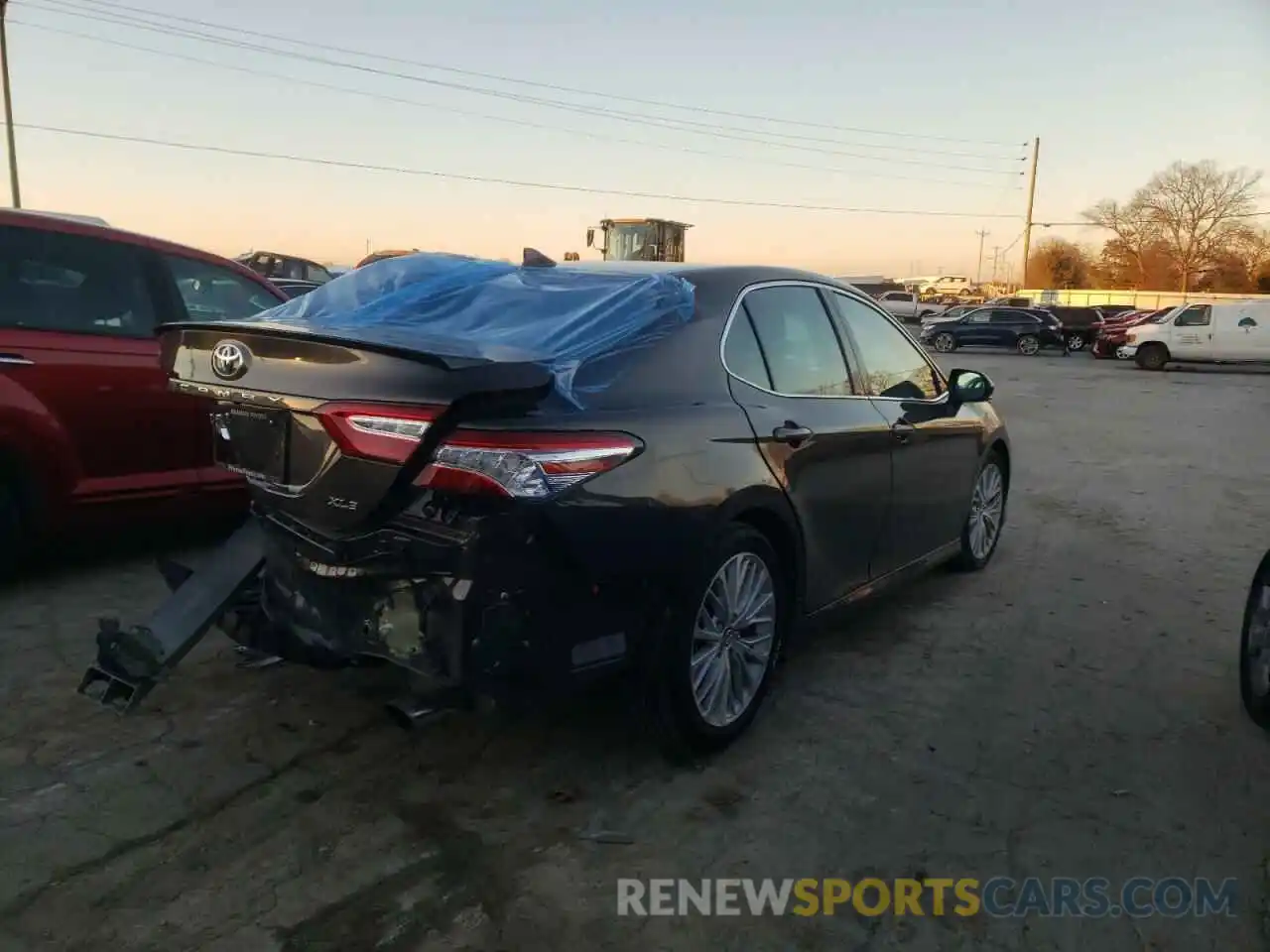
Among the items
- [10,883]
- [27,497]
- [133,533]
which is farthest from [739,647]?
[133,533]

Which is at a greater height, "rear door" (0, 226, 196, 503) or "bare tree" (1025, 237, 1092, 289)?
"bare tree" (1025, 237, 1092, 289)

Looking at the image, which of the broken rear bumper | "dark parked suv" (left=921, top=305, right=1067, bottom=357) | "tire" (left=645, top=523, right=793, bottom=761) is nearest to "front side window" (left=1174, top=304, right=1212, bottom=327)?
"dark parked suv" (left=921, top=305, right=1067, bottom=357)

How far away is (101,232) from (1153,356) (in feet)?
89.3

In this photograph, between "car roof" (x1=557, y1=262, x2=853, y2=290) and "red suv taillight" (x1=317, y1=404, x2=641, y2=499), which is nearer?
"red suv taillight" (x1=317, y1=404, x2=641, y2=499)

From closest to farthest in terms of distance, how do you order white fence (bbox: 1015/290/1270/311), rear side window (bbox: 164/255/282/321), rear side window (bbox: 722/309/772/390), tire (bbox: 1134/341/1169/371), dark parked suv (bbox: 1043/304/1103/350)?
rear side window (bbox: 722/309/772/390)
rear side window (bbox: 164/255/282/321)
tire (bbox: 1134/341/1169/371)
dark parked suv (bbox: 1043/304/1103/350)
white fence (bbox: 1015/290/1270/311)

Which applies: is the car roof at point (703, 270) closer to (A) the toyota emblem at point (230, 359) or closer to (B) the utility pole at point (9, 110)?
(A) the toyota emblem at point (230, 359)

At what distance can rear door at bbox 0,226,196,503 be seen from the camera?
15.0ft

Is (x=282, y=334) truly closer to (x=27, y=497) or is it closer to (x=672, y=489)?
(x=672, y=489)

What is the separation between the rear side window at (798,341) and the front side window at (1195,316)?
26.0 metres

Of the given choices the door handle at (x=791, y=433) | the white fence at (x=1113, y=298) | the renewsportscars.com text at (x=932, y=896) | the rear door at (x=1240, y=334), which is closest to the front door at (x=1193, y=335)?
the rear door at (x=1240, y=334)

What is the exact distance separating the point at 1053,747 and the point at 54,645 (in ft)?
13.1

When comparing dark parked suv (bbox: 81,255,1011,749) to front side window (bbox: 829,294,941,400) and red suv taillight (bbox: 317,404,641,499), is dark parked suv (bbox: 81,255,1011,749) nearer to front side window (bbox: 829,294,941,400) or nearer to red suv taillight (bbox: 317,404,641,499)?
red suv taillight (bbox: 317,404,641,499)

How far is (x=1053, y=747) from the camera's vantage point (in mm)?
3566

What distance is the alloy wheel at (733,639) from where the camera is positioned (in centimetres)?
325
